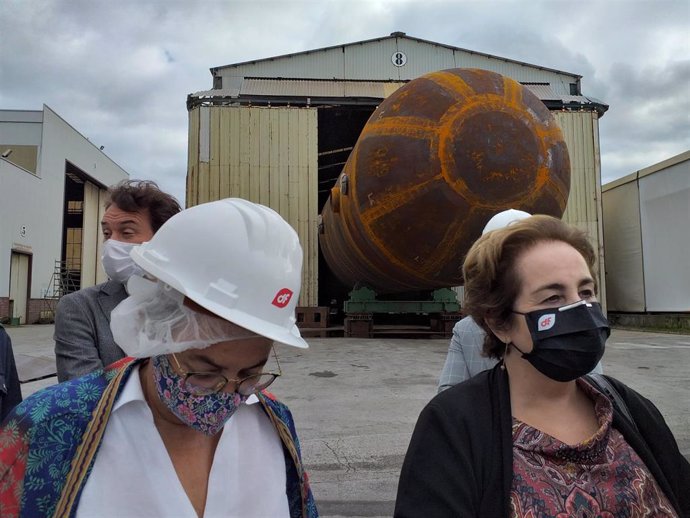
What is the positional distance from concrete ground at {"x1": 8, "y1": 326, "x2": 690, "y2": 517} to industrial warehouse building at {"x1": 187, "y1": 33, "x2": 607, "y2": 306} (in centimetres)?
486

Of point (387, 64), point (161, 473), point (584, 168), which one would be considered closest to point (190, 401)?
point (161, 473)

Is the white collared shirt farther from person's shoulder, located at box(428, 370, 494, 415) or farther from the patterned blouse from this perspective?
the patterned blouse

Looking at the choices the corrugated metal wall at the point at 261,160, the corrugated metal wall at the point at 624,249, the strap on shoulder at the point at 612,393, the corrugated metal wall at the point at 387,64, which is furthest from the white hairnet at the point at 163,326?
the corrugated metal wall at the point at 624,249

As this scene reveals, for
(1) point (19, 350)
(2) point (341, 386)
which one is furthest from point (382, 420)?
(1) point (19, 350)

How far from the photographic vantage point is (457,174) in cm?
464

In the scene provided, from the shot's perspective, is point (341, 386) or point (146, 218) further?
point (341, 386)

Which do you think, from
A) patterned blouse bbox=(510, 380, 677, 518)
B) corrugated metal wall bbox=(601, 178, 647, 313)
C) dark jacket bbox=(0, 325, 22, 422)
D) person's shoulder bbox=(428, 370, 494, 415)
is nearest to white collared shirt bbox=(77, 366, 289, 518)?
person's shoulder bbox=(428, 370, 494, 415)

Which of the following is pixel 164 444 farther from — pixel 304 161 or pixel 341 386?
pixel 304 161

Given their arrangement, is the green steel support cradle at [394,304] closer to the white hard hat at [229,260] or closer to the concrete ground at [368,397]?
the concrete ground at [368,397]

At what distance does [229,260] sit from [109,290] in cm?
103

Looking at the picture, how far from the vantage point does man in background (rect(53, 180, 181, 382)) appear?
64.7 inches

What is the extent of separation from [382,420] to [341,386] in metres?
1.25

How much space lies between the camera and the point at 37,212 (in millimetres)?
21109

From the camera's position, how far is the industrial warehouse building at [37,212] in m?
19.1
